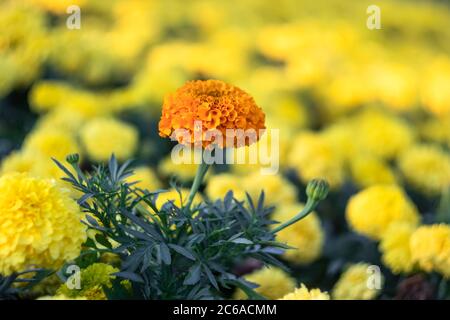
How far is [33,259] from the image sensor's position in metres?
0.91

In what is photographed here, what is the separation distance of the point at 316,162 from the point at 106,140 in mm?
602

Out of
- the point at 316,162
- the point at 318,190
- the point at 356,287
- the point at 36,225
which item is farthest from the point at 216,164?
the point at 36,225

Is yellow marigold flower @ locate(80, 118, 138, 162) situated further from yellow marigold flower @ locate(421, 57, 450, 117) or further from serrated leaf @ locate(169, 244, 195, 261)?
yellow marigold flower @ locate(421, 57, 450, 117)

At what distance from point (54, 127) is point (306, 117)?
117 cm

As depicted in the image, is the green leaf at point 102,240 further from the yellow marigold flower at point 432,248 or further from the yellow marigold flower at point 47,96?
the yellow marigold flower at point 47,96

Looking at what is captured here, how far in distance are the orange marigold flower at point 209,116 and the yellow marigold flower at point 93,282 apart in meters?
0.24

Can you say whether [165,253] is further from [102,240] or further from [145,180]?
[145,180]

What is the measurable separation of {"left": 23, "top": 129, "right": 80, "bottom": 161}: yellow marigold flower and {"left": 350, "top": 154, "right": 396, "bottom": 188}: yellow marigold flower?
831mm

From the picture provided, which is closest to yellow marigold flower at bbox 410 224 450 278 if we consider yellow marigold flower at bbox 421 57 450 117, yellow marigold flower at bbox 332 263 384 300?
yellow marigold flower at bbox 332 263 384 300

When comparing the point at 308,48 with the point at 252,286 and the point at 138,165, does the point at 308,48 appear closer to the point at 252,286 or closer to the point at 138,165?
the point at 138,165

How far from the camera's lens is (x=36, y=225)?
0.90m

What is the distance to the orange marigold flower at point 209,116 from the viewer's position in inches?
36.6

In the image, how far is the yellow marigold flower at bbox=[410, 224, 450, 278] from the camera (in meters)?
1.25

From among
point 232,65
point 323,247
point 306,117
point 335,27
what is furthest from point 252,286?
point 335,27
